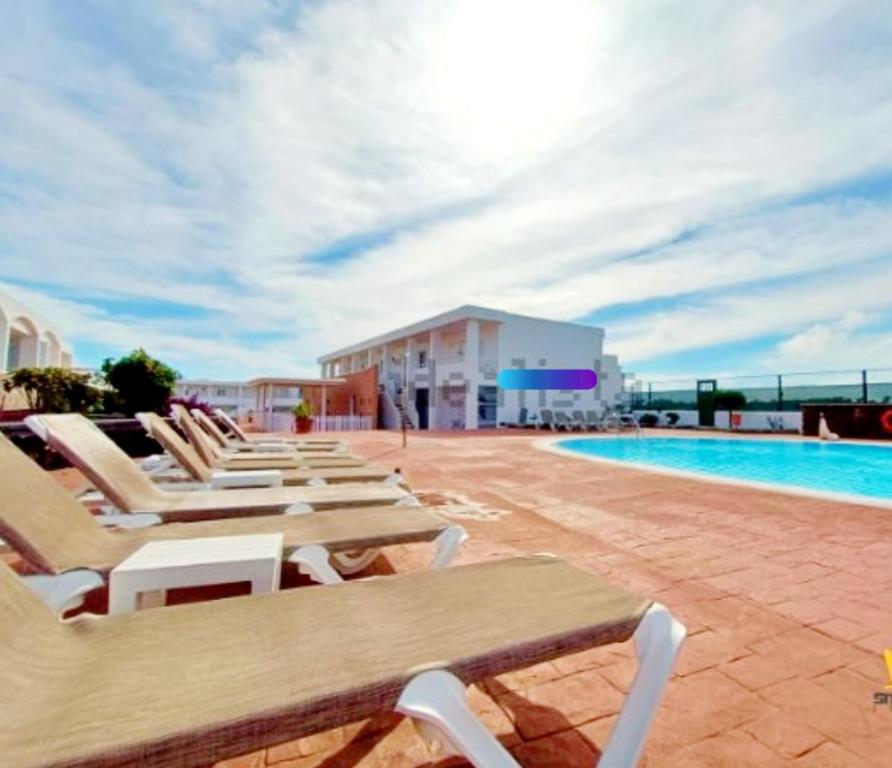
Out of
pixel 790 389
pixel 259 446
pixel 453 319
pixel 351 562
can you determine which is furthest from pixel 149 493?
pixel 790 389

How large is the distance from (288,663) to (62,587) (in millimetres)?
1248

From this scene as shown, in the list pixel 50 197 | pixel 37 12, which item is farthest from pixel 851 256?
A: pixel 50 197

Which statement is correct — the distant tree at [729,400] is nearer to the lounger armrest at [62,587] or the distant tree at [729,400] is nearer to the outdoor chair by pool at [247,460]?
the outdoor chair by pool at [247,460]

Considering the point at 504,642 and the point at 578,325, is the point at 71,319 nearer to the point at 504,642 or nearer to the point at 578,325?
the point at 578,325

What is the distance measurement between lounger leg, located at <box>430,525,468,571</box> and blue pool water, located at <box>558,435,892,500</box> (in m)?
6.32

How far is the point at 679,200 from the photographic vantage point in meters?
9.41

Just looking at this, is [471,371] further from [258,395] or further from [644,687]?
[644,687]

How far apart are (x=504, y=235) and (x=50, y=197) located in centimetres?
933

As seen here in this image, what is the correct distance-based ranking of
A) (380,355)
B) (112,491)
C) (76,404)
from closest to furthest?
1. (112,491)
2. (76,404)
3. (380,355)

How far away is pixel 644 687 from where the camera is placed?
4.24 feet

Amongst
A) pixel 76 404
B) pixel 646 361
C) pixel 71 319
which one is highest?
pixel 71 319

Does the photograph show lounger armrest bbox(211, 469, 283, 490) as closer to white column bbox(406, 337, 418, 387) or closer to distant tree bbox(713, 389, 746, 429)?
distant tree bbox(713, 389, 746, 429)

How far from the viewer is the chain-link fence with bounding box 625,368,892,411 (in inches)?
695

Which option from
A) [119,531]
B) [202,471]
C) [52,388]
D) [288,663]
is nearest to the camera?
[288,663]
